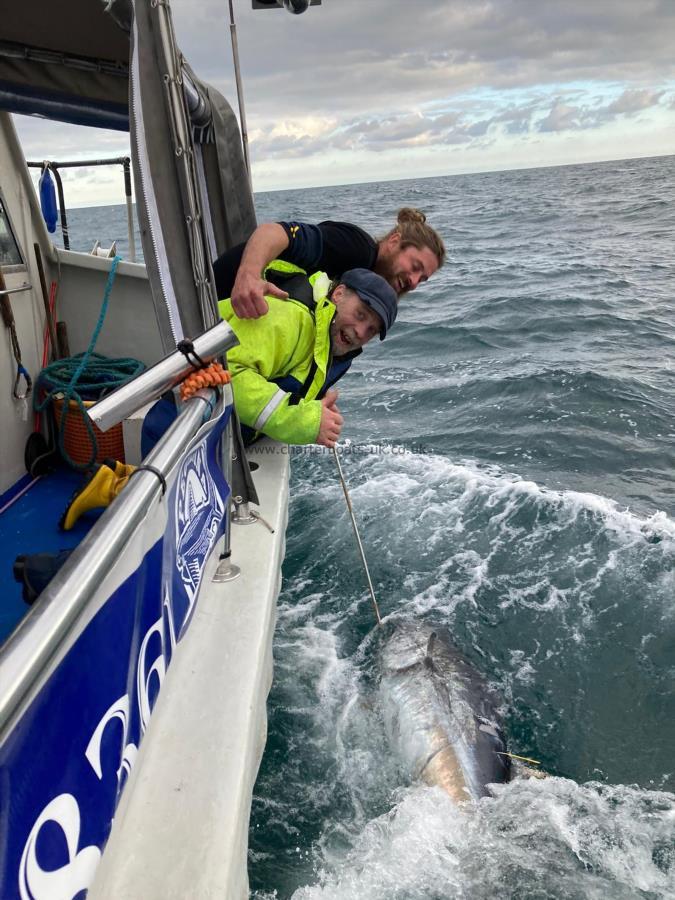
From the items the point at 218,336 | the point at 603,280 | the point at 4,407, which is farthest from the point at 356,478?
the point at 603,280

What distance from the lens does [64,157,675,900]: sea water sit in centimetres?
249

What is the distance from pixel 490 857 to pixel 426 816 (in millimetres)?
268

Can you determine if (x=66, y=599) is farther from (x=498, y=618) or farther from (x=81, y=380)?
(x=81, y=380)

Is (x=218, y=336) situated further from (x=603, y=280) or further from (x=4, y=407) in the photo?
(x=603, y=280)

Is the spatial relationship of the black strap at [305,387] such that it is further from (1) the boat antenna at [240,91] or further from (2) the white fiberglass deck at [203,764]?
(1) the boat antenna at [240,91]

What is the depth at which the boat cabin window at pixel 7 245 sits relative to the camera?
4.32 meters

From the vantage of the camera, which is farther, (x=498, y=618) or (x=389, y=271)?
(x=498, y=618)

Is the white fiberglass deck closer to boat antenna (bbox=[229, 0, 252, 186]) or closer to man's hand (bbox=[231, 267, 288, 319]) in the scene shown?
man's hand (bbox=[231, 267, 288, 319])

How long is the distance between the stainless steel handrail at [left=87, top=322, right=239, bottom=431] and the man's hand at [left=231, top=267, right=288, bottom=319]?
0.76m

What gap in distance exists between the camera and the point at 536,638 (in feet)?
12.9

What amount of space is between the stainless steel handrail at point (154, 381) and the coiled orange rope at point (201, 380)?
2cm

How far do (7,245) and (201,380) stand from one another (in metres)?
3.22

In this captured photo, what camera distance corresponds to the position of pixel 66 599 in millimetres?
1025

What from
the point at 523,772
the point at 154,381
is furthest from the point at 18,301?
the point at 523,772
